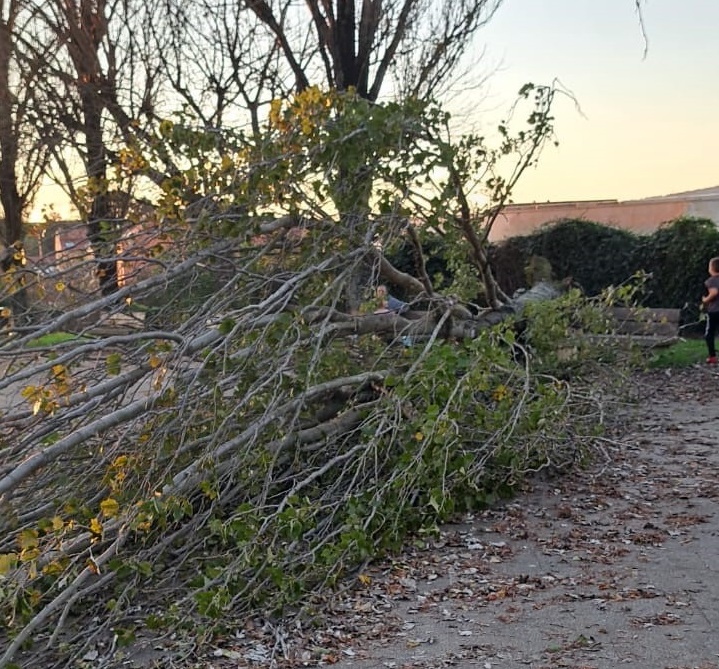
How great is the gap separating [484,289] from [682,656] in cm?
511

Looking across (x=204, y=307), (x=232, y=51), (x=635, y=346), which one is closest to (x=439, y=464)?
(x=204, y=307)

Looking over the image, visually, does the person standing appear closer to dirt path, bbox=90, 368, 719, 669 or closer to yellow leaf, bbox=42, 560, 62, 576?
dirt path, bbox=90, 368, 719, 669

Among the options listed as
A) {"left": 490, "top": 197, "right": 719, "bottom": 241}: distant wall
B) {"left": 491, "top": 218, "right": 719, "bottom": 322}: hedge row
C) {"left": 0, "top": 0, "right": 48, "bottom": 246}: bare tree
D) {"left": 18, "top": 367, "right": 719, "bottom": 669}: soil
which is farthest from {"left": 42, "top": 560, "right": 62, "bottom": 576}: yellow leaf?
{"left": 490, "top": 197, "right": 719, "bottom": 241}: distant wall

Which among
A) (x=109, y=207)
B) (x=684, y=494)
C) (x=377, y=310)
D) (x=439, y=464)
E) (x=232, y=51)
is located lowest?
(x=684, y=494)

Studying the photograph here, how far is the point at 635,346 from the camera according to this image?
907 cm

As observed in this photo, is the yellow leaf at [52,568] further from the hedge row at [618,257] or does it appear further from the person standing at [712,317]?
the hedge row at [618,257]

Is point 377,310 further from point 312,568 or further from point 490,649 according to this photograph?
point 490,649

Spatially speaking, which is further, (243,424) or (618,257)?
(618,257)

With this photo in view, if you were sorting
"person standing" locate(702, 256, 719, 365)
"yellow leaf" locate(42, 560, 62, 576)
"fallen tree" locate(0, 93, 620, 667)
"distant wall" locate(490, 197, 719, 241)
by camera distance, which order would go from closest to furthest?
"yellow leaf" locate(42, 560, 62, 576) < "fallen tree" locate(0, 93, 620, 667) < "person standing" locate(702, 256, 719, 365) < "distant wall" locate(490, 197, 719, 241)

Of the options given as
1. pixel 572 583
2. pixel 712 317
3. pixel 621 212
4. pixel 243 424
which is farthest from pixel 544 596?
pixel 621 212

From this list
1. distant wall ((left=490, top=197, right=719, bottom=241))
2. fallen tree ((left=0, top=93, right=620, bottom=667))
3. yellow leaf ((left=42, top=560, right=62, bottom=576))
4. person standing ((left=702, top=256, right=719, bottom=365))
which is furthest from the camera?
distant wall ((left=490, top=197, right=719, bottom=241))

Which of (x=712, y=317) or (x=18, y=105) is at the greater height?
(x=18, y=105)

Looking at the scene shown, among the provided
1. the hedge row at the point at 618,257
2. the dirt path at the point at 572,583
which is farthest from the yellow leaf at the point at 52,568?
the hedge row at the point at 618,257

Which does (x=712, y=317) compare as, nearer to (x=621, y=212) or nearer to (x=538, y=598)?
(x=621, y=212)
